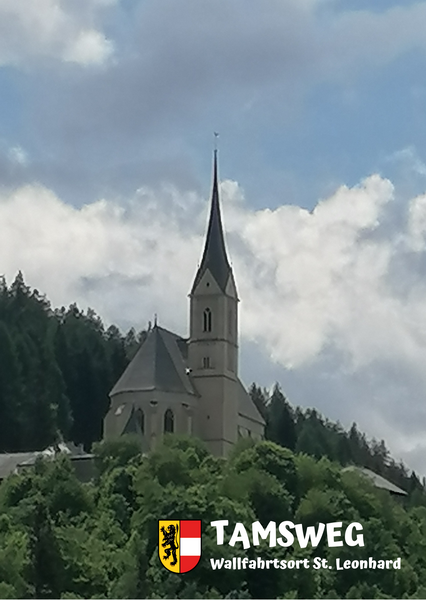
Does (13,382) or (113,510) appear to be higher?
(13,382)

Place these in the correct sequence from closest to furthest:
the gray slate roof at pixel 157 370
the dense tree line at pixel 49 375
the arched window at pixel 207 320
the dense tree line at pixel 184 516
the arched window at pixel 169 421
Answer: the dense tree line at pixel 184 516 → the arched window at pixel 169 421 → the gray slate roof at pixel 157 370 → the arched window at pixel 207 320 → the dense tree line at pixel 49 375

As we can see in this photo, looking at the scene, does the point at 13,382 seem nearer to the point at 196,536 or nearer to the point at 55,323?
the point at 55,323

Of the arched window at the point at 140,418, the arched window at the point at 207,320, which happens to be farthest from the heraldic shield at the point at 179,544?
the arched window at the point at 207,320

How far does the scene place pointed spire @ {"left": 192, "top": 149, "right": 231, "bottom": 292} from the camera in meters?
109

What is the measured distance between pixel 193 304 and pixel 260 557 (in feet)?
153

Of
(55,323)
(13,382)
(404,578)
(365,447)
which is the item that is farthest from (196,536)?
(365,447)

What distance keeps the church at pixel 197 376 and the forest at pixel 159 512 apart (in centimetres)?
1187

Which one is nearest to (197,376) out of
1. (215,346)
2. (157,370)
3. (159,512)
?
(215,346)

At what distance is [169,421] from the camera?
104812mm

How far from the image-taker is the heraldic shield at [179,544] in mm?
58469

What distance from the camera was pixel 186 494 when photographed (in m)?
69.8

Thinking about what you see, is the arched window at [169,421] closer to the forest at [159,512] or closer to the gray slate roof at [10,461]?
the gray slate roof at [10,461]

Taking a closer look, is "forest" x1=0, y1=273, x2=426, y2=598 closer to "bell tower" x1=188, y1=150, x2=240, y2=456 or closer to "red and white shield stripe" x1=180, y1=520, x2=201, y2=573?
"red and white shield stripe" x1=180, y1=520, x2=201, y2=573

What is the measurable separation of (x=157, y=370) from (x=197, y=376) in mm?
3256
